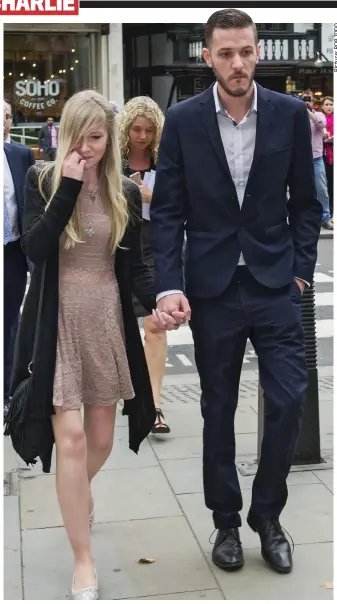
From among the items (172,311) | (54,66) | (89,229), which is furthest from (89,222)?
(54,66)

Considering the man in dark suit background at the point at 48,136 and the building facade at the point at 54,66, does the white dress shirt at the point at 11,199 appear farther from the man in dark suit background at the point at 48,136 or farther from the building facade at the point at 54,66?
the building facade at the point at 54,66

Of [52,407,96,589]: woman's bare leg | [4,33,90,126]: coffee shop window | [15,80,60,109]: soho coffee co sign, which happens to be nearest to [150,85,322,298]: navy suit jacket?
[52,407,96,589]: woman's bare leg

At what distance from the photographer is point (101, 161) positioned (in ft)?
12.6

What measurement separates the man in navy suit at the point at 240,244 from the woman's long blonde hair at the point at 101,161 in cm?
20

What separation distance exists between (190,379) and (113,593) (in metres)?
3.78

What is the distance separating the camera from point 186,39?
A: 2727 centimetres

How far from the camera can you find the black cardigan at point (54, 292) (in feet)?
11.8

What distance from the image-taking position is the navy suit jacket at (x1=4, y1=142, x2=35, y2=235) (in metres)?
6.08

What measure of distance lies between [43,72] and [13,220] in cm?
2045

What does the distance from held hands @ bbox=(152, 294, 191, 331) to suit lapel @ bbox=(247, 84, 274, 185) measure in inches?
21.7

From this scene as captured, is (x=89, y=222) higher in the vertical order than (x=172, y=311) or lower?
higher

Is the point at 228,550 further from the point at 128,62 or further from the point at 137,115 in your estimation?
the point at 128,62

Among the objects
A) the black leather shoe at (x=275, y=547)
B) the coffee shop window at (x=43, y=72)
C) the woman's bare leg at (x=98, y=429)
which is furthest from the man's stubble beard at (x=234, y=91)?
the coffee shop window at (x=43, y=72)

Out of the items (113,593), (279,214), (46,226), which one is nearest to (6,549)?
(113,593)
